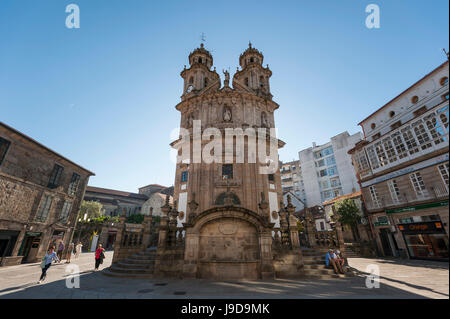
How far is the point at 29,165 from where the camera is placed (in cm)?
2109

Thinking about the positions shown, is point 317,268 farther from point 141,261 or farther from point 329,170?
point 329,170

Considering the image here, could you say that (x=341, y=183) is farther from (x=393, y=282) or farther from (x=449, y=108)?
(x=449, y=108)

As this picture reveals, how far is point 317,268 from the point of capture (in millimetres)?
12320

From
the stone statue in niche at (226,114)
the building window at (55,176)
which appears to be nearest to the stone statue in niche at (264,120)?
the stone statue in niche at (226,114)

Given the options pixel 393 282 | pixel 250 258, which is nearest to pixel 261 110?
pixel 250 258

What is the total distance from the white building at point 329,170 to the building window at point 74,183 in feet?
167

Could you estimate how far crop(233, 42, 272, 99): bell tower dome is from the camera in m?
27.7

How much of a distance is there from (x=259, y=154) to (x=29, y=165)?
24938 millimetres

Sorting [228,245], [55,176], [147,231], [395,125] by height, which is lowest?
[228,245]

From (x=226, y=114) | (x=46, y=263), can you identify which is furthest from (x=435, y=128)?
(x=226, y=114)

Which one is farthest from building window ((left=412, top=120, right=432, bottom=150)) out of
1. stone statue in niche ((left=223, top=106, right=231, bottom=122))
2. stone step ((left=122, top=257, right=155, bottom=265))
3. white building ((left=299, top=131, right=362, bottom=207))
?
white building ((left=299, top=131, right=362, bottom=207))

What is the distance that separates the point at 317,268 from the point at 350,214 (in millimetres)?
22382

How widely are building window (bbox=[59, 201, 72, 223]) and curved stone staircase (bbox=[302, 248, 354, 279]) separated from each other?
28.8 meters
